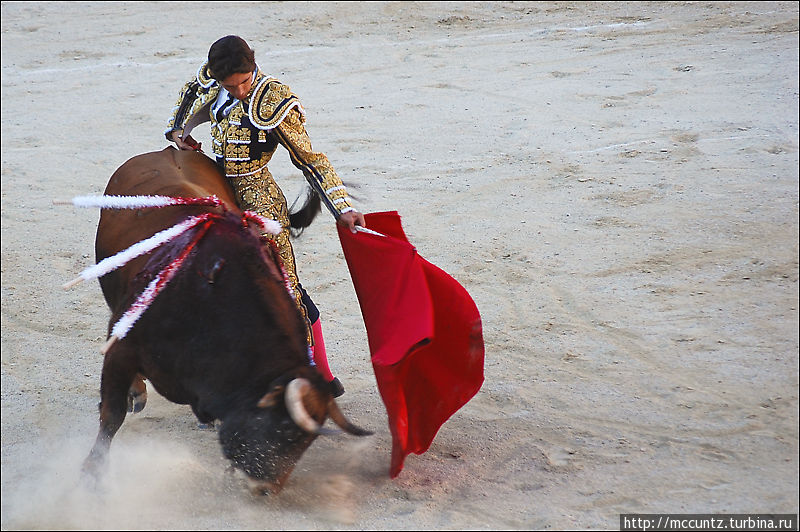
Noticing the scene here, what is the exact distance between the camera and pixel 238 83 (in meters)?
3.06

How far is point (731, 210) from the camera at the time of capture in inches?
200

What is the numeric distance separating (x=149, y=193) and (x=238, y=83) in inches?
21.5

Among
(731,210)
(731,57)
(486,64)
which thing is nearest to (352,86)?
(486,64)

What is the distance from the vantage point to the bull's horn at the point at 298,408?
245 centimetres

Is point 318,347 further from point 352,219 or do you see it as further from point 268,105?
point 268,105

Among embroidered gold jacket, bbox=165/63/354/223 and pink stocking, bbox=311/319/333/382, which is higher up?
embroidered gold jacket, bbox=165/63/354/223

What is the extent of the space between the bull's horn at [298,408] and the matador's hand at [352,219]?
82 centimetres

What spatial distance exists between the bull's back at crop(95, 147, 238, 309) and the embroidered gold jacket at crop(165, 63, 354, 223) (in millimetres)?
120

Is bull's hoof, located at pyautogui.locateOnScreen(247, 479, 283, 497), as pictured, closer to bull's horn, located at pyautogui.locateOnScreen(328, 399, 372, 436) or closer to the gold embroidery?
bull's horn, located at pyautogui.locateOnScreen(328, 399, 372, 436)

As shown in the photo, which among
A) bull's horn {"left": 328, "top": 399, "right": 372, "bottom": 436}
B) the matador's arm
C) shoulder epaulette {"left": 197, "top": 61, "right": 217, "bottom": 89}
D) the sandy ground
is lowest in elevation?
the sandy ground

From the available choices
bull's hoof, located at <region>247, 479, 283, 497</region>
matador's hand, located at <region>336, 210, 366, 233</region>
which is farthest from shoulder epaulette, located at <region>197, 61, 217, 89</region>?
bull's hoof, located at <region>247, 479, 283, 497</region>

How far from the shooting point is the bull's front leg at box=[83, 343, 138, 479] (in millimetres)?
2854

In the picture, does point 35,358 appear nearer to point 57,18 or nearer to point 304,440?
point 304,440

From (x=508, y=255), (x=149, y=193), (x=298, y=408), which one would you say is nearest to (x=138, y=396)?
(x=149, y=193)
